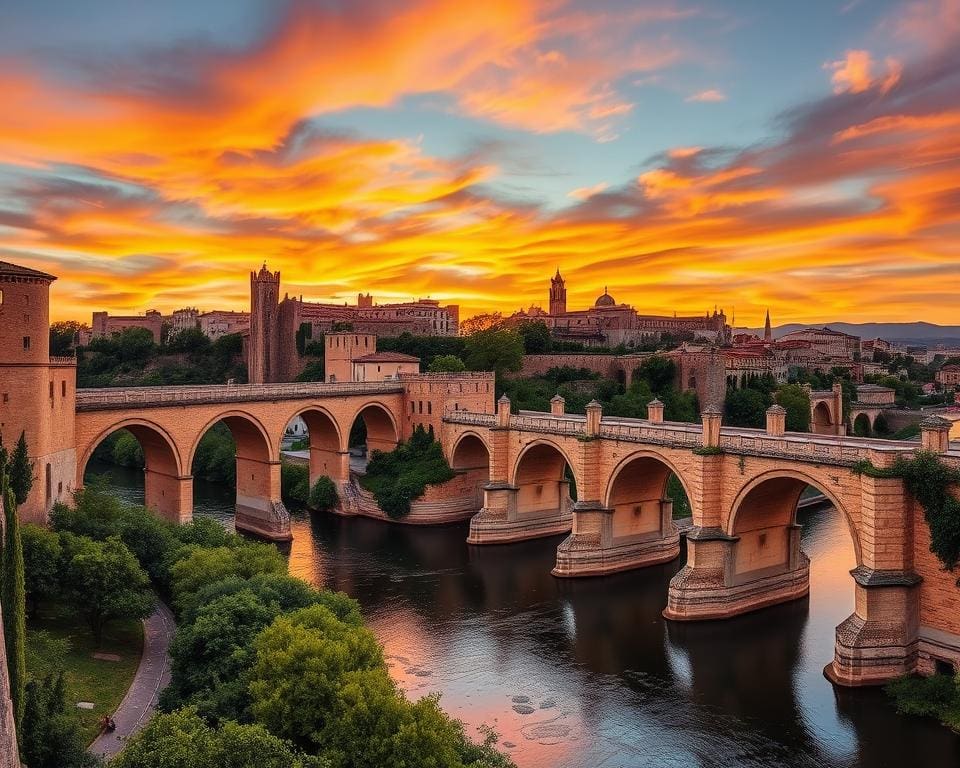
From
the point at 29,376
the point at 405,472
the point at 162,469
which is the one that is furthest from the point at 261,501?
the point at 29,376

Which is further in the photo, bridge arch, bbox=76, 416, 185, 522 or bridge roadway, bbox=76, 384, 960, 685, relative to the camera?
bridge arch, bbox=76, 416, 185, 522

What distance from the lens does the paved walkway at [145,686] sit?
19403mm

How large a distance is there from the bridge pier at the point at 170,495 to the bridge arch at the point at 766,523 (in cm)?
2712

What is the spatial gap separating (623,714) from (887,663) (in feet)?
28.6

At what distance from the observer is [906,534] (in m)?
25.4

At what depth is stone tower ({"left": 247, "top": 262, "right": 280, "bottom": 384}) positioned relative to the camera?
9294 centimetres

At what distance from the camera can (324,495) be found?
51.8 m

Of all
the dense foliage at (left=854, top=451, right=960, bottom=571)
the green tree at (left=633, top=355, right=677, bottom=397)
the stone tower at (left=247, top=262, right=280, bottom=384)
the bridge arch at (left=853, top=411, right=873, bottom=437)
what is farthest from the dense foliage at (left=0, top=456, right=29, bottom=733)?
the bridge arch at (left=853, top=411, right=873, bottom=437)

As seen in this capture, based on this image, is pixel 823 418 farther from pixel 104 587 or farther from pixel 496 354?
pixel 104 587

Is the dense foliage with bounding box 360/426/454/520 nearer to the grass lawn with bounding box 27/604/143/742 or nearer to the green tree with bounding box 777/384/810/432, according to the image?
the grass lawn with bounding box 27/604/143/742

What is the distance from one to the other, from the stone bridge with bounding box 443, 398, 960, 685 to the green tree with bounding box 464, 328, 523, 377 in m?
29.2

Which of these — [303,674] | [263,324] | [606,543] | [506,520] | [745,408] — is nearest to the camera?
[303,674]

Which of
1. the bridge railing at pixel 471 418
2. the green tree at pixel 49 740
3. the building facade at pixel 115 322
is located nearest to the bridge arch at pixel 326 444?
the bridge railing at pixel 471 418

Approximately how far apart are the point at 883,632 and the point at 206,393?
34217 mm
